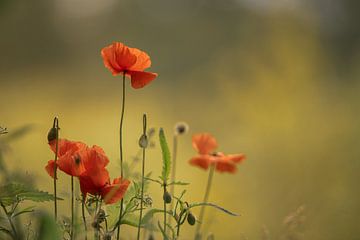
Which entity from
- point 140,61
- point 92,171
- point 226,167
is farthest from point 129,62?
point 226,167

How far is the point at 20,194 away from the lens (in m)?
0.48

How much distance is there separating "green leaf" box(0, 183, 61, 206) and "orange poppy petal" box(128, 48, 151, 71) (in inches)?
5.5

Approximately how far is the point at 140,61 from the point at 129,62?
14 mm

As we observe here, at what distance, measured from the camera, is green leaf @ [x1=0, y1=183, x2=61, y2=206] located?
18.6 inches

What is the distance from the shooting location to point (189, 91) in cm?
381

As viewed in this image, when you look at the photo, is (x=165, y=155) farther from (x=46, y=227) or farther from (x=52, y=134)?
(x=46, y=227)

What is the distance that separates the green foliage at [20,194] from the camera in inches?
18.6

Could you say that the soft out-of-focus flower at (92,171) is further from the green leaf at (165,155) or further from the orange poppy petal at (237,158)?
the orange poppy petal at (237,158)

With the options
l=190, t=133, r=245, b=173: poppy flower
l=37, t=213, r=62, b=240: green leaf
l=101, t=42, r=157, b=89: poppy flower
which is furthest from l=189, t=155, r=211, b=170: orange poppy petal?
l=37, t=213, r=62, b=240: green leaf

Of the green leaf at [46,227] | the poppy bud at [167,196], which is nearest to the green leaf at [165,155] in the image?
the poppy bud at [167,196]

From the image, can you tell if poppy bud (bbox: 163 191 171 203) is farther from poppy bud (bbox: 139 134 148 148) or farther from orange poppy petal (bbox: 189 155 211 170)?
orange poppy petal (bbox: 189 155 211 170)

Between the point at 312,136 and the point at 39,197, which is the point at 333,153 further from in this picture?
the point at 39,197

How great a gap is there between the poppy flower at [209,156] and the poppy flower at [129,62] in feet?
0.59

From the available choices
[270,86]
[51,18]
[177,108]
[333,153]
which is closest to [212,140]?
[333,153]
